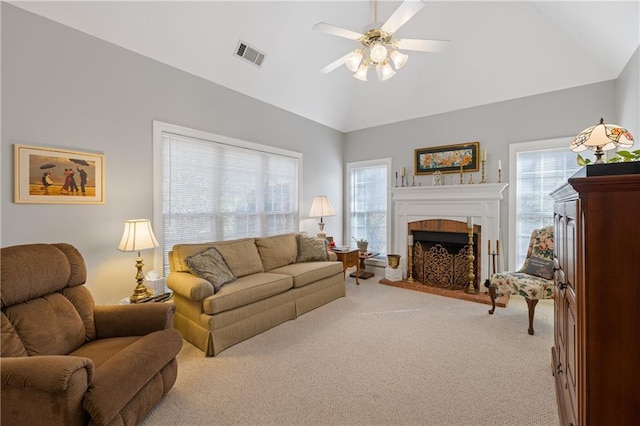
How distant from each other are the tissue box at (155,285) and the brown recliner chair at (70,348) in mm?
906

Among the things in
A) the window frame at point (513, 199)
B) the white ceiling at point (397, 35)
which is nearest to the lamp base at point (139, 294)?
the white ceiling at point (397, 35)

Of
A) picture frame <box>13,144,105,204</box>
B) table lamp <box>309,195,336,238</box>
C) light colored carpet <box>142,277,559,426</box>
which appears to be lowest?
light colored carpet <box>142,277,559,426</box>

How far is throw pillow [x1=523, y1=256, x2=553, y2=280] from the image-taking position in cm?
314

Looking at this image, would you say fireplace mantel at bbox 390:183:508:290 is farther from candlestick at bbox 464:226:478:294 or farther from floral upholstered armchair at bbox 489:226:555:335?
floral upholstered armchair at bbox 489:226:555:335

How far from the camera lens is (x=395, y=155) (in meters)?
5.34

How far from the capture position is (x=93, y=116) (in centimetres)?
277

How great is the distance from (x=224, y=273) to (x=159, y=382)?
1.29 metres

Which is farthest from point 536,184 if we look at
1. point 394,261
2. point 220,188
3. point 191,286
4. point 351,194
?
point 191,286

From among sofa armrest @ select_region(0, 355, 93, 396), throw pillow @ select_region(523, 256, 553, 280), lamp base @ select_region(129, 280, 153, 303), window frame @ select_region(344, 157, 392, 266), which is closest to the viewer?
sofa armrest @ select_region(0, 355, 93, 396)

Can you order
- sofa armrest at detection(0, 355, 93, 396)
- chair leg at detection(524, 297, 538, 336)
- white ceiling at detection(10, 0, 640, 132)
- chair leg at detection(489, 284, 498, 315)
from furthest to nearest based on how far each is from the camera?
chair leg at detection(489, 284, 498, 315), chair leg at detection(524, 297, 538, 336), white ceiling at detection(10, 0, 640, 132), sofa armrest at detection(0, 355, 93, 396)

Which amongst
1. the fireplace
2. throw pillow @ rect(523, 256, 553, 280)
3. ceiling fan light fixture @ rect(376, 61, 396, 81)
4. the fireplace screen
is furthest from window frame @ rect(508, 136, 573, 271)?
ceiling fan light fixture @ rect(376, 61, 396, 81)

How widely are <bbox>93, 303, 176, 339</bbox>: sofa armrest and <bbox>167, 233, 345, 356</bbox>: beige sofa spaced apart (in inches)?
22.6

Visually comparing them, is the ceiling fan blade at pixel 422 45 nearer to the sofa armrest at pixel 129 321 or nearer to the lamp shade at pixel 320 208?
the lamp shade at pixel 320 208

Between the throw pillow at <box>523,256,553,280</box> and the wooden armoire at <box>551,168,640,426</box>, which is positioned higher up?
the wooden armoire at <box>551,168,640,426</box>
